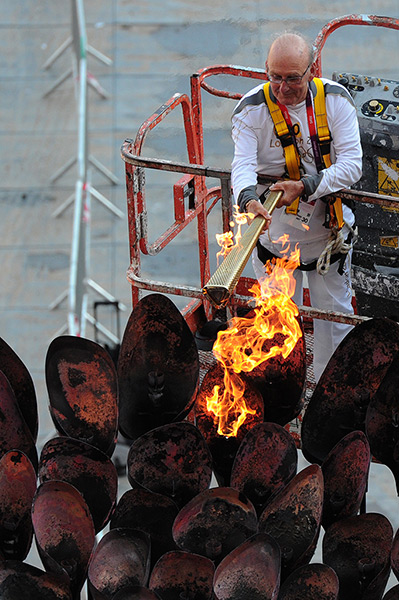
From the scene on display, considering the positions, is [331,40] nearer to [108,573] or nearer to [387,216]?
[387,216]

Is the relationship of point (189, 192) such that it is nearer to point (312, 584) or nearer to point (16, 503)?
point (16, 503)

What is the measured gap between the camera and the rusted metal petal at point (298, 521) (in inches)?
166

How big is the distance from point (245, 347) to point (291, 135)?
1080 millimetres

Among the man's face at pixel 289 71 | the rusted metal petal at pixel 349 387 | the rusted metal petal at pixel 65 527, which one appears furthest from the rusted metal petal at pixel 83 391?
the man's face at pixel 289 71

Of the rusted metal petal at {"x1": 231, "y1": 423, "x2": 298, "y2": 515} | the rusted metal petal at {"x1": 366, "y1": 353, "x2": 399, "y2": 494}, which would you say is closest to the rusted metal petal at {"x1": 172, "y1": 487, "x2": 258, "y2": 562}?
the rusted metal petal at {"x1": 231, "y1": 423, "x2": 298, "y2": 515}

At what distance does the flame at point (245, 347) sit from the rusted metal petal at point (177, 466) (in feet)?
0.79

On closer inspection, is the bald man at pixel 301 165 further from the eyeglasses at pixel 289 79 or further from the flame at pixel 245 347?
the flame at pixel 245 347

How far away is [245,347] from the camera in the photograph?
16.4 ft

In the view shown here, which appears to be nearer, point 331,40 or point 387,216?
point 387,216

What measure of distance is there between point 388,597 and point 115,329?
5.79 metres

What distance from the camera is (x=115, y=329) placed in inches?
375

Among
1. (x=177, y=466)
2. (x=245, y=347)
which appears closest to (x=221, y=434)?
(x=177, y=466)

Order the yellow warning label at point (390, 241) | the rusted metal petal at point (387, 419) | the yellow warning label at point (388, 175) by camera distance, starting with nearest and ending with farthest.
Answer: the rusted metal petal at point (387, 419) < the yellow warning label at point (388, 175) < the yellow warning label at point (390, 241)

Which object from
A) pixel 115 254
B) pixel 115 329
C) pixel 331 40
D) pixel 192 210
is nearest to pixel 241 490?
pixel 192 210
